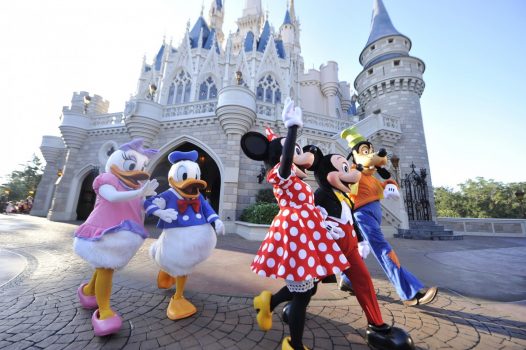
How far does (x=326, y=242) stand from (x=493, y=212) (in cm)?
3613

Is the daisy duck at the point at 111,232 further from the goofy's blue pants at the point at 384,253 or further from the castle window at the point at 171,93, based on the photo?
the castle window at the point at 171,93

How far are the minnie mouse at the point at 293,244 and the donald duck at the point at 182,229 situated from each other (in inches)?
26.0

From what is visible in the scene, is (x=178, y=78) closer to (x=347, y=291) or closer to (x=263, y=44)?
(x=263, y=44)

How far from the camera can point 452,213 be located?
26625 millimetres

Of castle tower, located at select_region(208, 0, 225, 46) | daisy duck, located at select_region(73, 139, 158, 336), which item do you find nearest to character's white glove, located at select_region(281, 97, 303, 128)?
daisy duck, located at select_region(73, 139, 158, 336)

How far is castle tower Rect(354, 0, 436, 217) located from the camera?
1270 centimetres

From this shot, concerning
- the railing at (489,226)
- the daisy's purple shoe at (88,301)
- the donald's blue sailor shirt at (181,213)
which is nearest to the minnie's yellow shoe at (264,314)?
the donald's blue sailor shirt at (181,213)

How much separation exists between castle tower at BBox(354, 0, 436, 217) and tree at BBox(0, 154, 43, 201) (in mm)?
36789

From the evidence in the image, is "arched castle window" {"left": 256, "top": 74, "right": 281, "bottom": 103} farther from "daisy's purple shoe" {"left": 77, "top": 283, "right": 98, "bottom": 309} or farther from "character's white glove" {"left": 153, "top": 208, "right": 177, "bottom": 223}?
"daisy's purple shoe" {"left": 77, "top": 283, "right": 98, "bottom": 309}

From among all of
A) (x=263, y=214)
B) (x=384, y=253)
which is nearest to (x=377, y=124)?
(x=263, y=214)

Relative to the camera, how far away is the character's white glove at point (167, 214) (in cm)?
196

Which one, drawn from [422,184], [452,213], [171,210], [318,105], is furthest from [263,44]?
[452,213]

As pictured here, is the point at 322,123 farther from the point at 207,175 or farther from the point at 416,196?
the point at 207,175

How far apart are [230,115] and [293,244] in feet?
26.2
